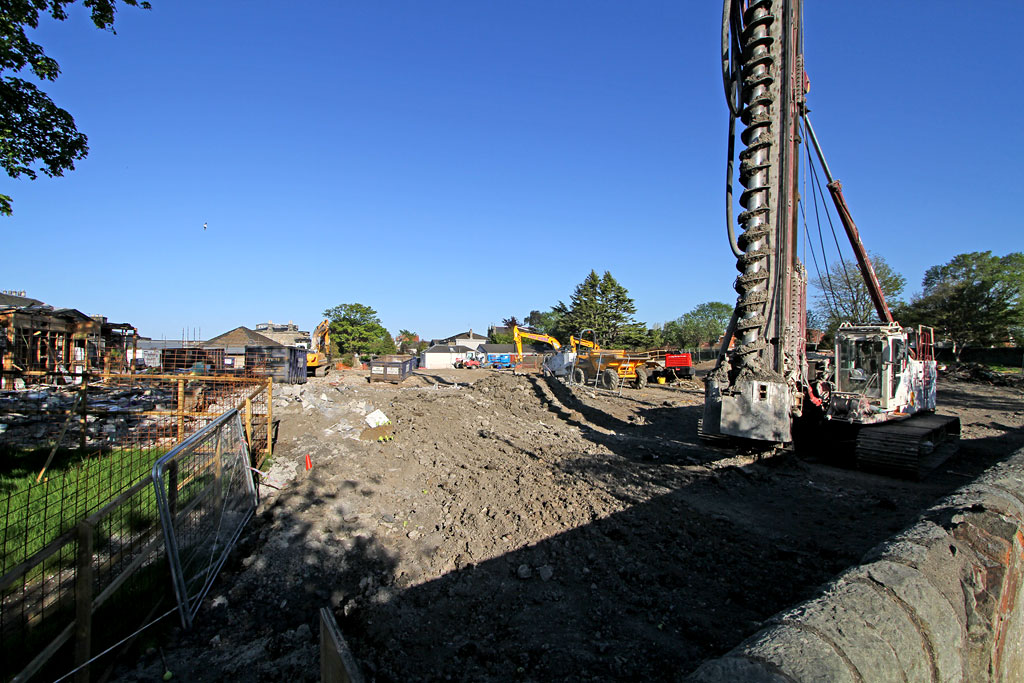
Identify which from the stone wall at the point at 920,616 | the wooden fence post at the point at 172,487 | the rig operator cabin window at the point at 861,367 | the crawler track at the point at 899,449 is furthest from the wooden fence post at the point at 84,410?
the rig operator cabin window at the point at 861,367

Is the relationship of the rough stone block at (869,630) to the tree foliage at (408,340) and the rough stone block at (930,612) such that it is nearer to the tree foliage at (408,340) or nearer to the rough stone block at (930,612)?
the rough stone block at (930,612)

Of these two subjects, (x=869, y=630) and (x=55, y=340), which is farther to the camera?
(x=55, y=340)

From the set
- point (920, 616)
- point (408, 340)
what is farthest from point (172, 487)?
point (408, 340)

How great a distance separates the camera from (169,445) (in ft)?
28.8

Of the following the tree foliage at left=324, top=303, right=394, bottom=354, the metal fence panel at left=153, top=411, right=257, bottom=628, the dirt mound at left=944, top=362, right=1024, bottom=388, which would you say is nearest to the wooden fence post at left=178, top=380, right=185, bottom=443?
the metal fence panel at left=153, top=411, right=257, bottom=628

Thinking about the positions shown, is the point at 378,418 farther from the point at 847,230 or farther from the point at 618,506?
the point at 847,230

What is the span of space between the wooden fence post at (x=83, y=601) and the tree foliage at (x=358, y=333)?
69268 mm

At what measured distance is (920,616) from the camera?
71.8 inches

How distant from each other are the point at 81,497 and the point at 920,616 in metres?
8.61

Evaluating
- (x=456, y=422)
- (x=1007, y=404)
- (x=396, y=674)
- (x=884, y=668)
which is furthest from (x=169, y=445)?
(x=1007, y=404)

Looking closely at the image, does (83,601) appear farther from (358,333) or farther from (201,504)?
(358,333)

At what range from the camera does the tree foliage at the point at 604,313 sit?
201ft

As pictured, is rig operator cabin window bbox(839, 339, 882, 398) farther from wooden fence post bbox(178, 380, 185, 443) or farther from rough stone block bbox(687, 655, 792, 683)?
wooden fence post bbox(178, 380, 185, 443)

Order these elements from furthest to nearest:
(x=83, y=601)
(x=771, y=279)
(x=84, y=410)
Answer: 1. (x=771, y=279)
2. (x=84, y=410)
3. (x=83, y=601)
